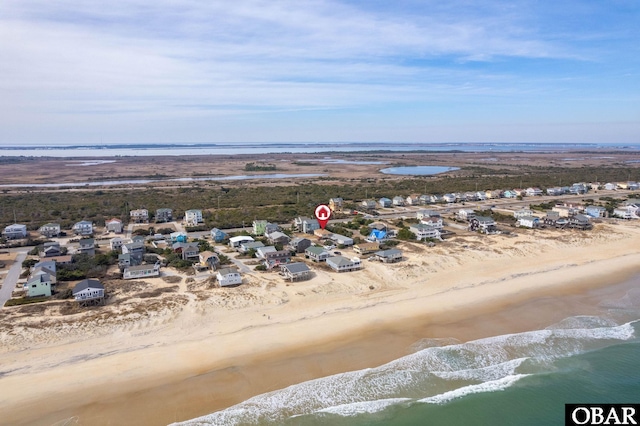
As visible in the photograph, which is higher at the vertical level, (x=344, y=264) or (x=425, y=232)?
(x=425, y=232)

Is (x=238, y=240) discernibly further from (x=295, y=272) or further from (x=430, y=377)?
(x=430, y=377)

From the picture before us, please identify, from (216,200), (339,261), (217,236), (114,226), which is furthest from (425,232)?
(216,200)

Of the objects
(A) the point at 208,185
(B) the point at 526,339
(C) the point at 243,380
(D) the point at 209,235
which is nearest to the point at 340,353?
(C) the point at 243,380

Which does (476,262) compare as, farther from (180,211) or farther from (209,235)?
(180,211)

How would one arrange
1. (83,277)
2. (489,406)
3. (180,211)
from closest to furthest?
1. (489,406)
2. (83,277)
3. (180,211)

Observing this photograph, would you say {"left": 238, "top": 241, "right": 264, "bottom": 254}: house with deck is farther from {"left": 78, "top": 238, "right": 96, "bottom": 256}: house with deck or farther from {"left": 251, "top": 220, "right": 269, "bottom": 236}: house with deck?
{"left": 78, "top": 238, "right": 96, "bottom": 256}: house with deck

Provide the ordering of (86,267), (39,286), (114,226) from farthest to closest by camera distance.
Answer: (114,226)
(86,267)
(39,286)

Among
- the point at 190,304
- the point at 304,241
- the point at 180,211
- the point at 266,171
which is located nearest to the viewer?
the point at 190,304
